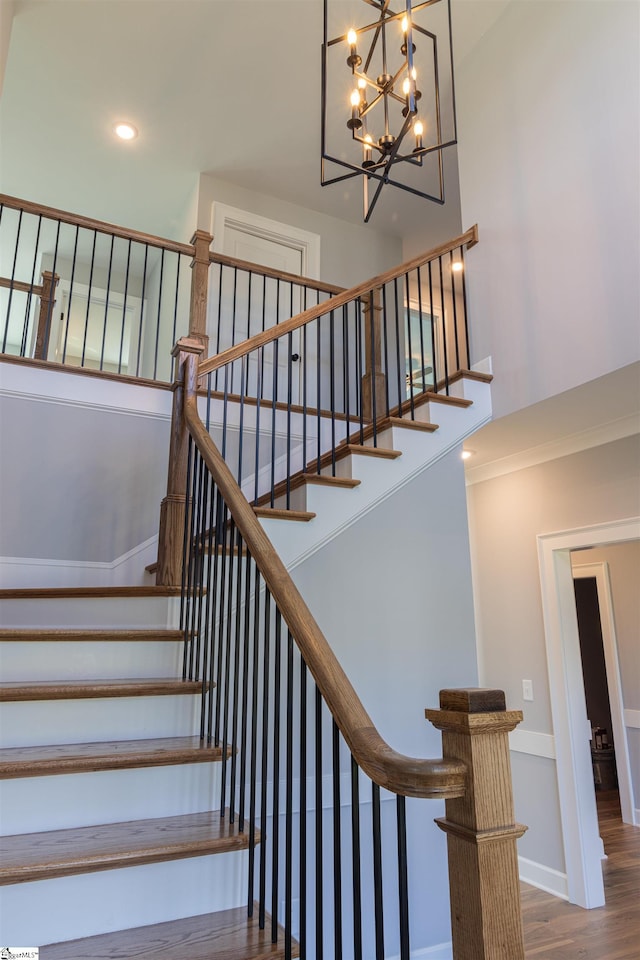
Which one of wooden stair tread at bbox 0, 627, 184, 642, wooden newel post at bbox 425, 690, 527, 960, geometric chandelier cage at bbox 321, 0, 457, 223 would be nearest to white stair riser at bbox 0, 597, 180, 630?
wooden stair tread at bbox 0, 627, 184, 642

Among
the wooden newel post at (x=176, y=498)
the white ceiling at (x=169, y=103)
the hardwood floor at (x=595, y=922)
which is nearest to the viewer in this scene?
the wooden newel post at (x=176, y=498)

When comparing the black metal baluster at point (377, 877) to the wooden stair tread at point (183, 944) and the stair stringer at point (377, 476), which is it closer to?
the wooden stair tread at point (183, 944)

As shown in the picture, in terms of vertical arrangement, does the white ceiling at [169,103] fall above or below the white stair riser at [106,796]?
above

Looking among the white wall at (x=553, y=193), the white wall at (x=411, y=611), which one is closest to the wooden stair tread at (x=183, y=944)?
the white wall at (x=411, y=611)

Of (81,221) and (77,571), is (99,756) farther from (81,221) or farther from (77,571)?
(81,221)

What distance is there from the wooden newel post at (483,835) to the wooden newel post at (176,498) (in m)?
1.90

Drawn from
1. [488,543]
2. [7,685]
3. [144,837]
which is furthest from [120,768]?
[488,543]

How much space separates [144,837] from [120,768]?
204 millimetres

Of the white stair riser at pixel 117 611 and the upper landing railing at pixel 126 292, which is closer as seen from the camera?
the white stair riser at pixel 117 611

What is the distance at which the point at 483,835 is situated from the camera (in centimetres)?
96

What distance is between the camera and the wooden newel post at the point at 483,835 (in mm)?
950

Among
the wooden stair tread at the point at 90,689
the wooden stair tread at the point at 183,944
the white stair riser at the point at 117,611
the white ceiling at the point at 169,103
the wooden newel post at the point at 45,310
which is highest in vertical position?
the white ceiling at the point at 169,103

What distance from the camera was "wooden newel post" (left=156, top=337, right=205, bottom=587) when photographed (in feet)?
9.06

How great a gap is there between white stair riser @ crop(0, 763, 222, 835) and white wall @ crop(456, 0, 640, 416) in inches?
98.6
